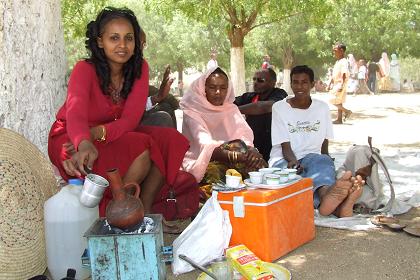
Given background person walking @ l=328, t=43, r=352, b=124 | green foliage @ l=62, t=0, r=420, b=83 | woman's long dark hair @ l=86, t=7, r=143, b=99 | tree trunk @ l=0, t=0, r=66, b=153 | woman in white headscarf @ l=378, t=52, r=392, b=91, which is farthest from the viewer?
woman in white headscarf @ l=378, t=52, r=392, b=91

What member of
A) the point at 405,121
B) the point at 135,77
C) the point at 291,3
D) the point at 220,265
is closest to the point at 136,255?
the point at 220,265

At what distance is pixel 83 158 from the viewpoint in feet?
9.20

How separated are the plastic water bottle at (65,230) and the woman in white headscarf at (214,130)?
1447 millimetres

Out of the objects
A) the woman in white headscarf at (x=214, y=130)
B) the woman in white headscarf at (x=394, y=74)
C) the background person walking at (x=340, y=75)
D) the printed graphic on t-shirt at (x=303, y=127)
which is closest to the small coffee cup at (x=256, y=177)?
the woman in white headscarf at (x=214, y=130)

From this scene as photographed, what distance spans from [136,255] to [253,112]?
8.66ft

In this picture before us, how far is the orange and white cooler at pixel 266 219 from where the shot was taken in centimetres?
297

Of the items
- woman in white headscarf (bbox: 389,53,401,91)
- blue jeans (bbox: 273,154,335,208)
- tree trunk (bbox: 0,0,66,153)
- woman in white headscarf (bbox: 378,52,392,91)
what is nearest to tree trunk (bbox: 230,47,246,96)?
blue jeans (bbox: 273,154,335,208)

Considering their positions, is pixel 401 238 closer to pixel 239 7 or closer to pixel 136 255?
pixel 136 255

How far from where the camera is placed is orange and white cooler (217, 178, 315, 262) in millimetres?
2975

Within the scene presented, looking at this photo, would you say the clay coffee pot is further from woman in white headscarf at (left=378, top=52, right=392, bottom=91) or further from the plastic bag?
woman in white headscarf at (left=378, top=52, right=392, bottom=91)

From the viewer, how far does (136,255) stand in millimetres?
2553

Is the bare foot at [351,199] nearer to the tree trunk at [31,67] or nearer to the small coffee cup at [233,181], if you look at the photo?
the small coffee cup at [233,181]

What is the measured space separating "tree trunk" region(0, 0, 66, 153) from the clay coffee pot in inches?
51.5

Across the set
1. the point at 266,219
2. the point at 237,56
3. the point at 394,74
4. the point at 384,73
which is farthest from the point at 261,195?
the point at 394,74
